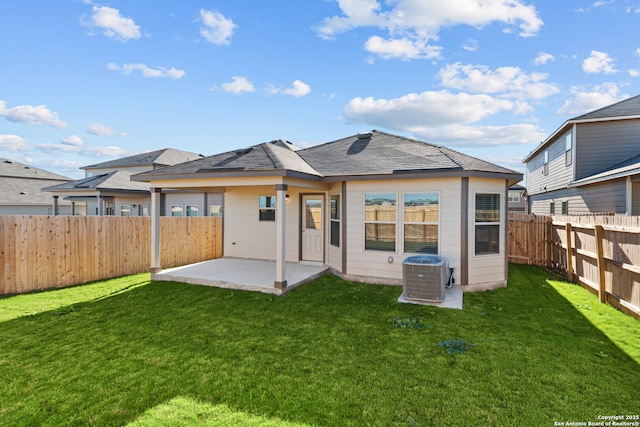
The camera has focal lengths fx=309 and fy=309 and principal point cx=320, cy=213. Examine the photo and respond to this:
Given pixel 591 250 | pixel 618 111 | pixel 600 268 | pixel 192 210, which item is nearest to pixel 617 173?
pixel 591 250

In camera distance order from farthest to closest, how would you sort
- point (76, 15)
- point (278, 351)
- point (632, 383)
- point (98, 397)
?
point (76, 15)
point (278, 351)
point (632, 383)
point (98, 397)

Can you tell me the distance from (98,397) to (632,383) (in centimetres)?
575

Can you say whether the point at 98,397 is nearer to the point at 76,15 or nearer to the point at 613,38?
the point at 76,15

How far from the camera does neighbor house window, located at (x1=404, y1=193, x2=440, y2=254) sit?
738 centimetres

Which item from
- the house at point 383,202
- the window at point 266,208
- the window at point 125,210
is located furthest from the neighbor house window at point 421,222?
the window at point 125,210

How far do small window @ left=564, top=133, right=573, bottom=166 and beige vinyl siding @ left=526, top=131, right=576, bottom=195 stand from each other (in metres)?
0.18

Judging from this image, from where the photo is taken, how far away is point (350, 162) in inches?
347

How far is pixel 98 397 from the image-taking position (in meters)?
3.17

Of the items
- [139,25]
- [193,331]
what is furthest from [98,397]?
[139,25]

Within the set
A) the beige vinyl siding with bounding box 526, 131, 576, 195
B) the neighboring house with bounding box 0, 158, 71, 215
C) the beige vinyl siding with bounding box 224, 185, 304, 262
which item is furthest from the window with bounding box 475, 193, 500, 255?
the neighboring house with bounding box 0, 158, 71, 215

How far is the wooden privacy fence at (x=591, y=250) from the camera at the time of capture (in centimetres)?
570

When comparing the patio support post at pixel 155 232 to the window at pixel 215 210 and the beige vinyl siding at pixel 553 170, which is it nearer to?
the window at pixel 215 210

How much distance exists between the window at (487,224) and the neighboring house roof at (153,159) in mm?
23401

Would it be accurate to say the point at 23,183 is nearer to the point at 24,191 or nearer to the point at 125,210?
the point at 24,191
